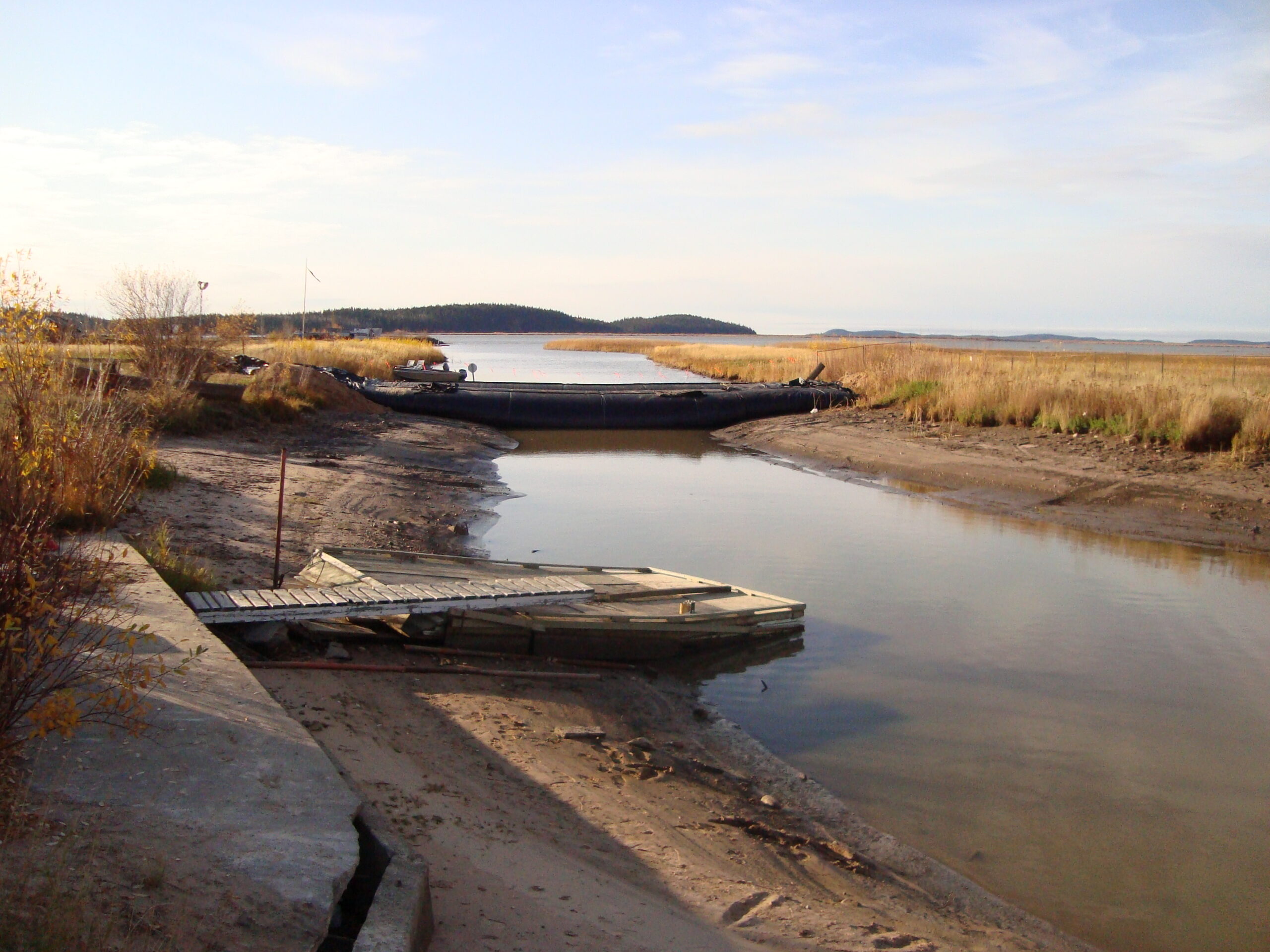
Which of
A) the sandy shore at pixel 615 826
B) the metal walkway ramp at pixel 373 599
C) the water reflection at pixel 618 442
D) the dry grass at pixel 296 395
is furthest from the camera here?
the water reflection at pixel 618 442

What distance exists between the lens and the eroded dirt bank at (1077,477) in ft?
52.3

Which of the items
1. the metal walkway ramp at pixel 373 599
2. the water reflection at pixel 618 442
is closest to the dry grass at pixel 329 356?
the water reflection at pixel 618 442

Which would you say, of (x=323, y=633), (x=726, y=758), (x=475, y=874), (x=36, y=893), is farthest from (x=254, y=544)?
(x=36, y=893)

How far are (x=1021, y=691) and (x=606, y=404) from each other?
2465cm

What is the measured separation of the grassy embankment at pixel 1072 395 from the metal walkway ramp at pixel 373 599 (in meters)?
14.0

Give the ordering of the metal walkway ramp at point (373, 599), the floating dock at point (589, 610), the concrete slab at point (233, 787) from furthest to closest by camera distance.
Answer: the floating dock at point (589, 610) → the metal walkway ramp at point (373, 599) → the concrete slab at point (233, 787)

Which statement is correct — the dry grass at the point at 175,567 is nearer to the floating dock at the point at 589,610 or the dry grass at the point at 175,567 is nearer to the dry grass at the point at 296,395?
the floating dock at the point at 589,610

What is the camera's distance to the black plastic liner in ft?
99.9

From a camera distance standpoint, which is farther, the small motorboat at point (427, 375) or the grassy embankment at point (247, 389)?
the small motorboat at point (427, 375)

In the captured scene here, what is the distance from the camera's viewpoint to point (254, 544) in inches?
428

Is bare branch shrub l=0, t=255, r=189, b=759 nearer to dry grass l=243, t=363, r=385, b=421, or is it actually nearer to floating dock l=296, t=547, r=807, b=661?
floating dock l=296, t=547, r=807, b=661

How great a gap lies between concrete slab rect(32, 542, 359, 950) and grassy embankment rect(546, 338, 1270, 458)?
1744cm

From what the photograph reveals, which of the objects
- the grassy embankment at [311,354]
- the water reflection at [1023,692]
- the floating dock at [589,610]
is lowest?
the water reflection at [1023,692]

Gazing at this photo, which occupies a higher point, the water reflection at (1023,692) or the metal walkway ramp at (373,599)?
the metal walkway ramp at (373,599)
